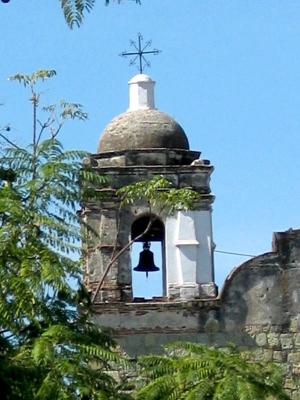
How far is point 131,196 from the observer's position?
18516 millimetres

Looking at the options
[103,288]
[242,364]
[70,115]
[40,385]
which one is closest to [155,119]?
[103,288]

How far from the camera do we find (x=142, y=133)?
21.1 m

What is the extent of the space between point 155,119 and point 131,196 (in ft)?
9.32

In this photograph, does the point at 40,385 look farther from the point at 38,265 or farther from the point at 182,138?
the point at 182,138

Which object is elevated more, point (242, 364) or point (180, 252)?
point (180, 252)

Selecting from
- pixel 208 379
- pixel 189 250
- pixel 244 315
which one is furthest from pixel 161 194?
pixel 208 379

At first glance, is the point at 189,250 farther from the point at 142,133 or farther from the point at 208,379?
the point at 208,379

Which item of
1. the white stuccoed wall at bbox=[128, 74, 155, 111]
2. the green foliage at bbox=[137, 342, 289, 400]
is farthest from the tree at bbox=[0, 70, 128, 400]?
the white stuccoed wall at bbox=[128, 74, 155, 111]

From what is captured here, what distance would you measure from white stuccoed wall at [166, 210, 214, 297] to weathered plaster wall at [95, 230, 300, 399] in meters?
0.29

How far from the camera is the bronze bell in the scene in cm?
2108

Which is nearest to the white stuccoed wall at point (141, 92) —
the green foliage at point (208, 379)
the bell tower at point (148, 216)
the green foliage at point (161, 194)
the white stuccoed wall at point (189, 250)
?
the bell tower at point (148, 216)

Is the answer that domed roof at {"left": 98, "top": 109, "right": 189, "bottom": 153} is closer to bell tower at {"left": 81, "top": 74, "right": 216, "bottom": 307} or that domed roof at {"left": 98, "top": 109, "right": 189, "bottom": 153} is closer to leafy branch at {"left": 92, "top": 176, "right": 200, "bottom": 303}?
bell tower at {"left": 81, "top": 74, "right": 216, "bottom": 307}

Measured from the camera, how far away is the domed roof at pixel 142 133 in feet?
69.4

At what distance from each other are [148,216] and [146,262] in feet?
1.99
